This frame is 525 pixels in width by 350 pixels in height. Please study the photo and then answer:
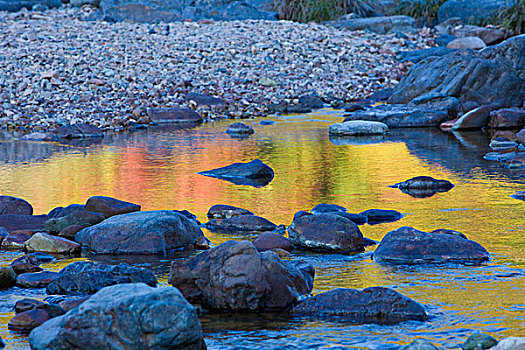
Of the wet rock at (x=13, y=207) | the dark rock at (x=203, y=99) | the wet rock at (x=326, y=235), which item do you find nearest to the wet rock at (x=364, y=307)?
the wet rock at (x=326, y=235)

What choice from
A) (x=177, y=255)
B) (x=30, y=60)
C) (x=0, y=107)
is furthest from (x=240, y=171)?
(x=30, y=60)

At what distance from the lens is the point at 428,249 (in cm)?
478

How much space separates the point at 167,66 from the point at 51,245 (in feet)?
41.1

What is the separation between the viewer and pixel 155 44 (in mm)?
18922

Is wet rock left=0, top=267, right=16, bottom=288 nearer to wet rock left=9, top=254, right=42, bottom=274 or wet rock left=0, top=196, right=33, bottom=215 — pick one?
wet rock left=9, top=254, right=42, bottom=274

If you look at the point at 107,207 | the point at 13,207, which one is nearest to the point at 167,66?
the point at 13,207

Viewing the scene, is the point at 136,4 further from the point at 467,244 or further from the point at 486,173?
the point at 467,244

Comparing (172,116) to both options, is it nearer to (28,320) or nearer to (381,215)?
(381,215)

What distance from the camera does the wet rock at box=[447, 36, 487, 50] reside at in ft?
65.3

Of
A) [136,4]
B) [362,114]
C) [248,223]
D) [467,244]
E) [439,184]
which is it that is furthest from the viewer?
[136,4]

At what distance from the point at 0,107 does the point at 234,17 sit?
10.6 m

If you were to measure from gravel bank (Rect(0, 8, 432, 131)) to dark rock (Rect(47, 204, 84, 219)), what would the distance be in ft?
23.4

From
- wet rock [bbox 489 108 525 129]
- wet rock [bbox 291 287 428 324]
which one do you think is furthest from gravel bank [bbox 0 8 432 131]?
wet rock [bbox 291 287 428 324]

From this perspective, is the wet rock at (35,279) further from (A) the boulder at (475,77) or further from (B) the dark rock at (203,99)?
(B) the dark rock at (203,99)
